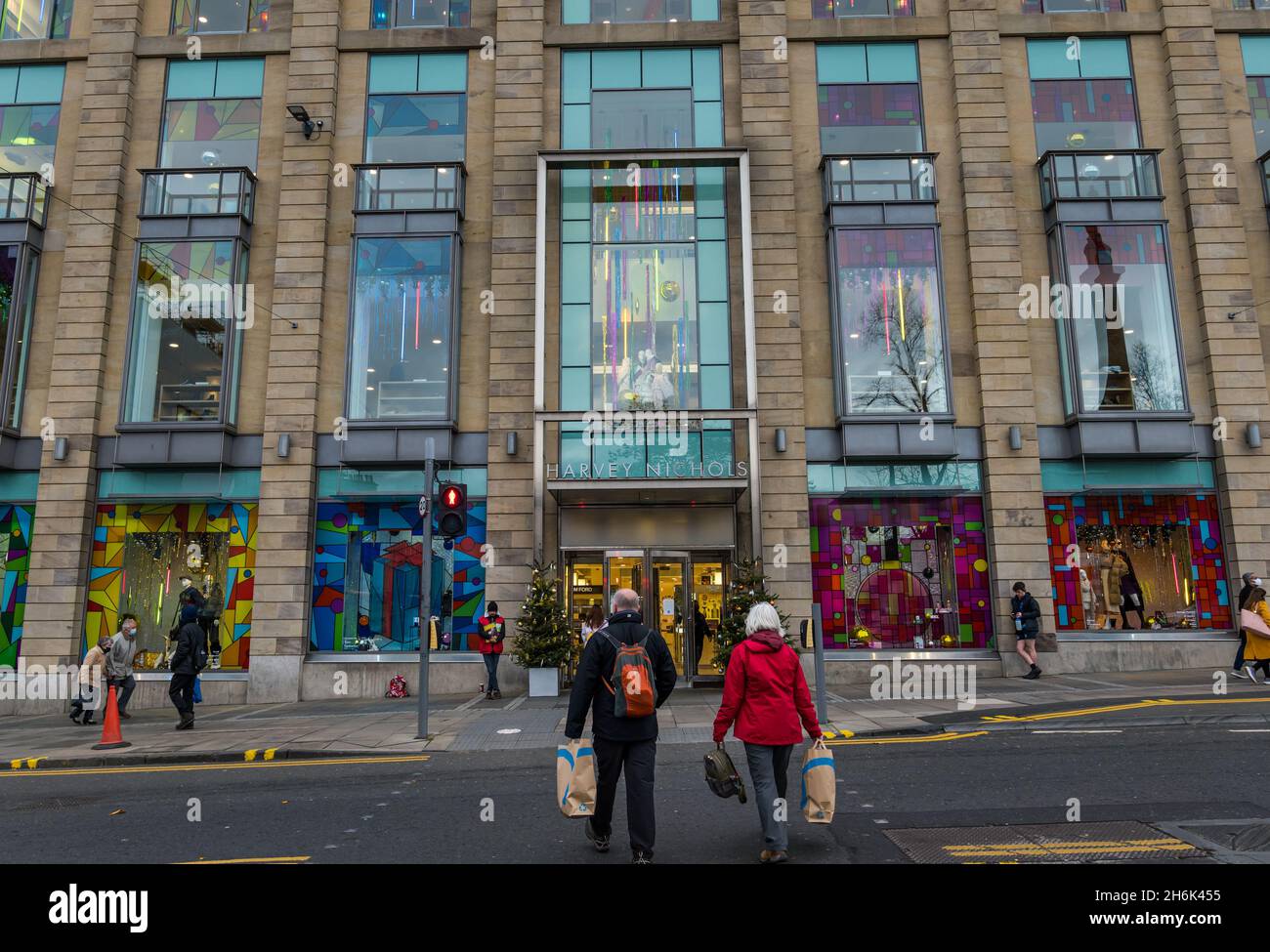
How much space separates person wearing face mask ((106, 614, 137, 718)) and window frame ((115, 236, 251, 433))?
4698mm

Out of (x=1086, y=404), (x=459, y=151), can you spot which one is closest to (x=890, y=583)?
(x=1086, y=404)

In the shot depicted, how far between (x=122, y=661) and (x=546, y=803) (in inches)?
387

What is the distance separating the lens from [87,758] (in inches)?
400

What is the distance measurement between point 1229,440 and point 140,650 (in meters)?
23.4

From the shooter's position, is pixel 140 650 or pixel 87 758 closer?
pixel 87 758

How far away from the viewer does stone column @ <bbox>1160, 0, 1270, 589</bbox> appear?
53.4 ft

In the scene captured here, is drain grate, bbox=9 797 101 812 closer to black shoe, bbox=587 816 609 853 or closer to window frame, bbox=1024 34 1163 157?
black shoe, bbox=587 816 609 853

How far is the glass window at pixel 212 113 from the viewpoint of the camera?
18344 millimetres

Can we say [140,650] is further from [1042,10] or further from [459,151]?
[1042,10]

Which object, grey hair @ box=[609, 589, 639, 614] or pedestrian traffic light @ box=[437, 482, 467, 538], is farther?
pedestrian traffic light @ box=[437, 482, 467, 538]

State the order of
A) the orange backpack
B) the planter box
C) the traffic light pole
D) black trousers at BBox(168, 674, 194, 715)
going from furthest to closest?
1. the planter box
2. black trousers at BBox(168, 674, 194, 715)
3. the traffic light pole
4. the orange backpack

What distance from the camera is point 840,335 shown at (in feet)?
55.8

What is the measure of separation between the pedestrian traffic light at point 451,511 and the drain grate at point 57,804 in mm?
4706

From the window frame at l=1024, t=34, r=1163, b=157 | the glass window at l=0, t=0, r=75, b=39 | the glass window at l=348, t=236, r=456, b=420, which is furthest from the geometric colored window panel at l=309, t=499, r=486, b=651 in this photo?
the window frame at l=1024, t=34, r=1163, b=157
